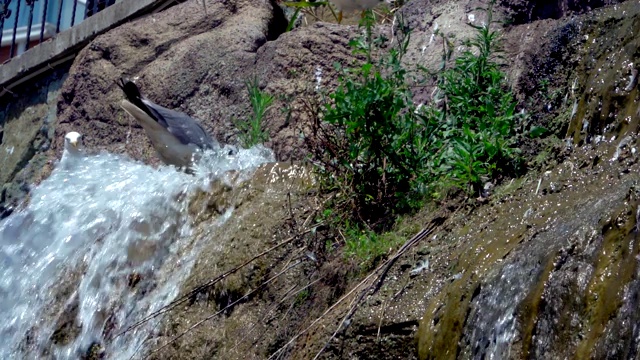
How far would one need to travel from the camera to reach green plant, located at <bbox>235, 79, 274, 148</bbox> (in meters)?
5.71

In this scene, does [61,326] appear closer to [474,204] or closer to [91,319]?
[91,319]

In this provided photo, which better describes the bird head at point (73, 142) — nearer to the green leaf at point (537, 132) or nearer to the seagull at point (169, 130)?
the seagull at point (169, 130)

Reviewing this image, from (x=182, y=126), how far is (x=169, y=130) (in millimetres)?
71

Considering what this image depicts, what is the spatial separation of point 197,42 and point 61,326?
2437 millimetres

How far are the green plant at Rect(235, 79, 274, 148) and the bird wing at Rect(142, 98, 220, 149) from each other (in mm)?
193

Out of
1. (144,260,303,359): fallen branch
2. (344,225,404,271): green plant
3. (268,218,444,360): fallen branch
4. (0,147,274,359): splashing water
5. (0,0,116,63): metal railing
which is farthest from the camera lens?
(0,0,116,63): metal railing

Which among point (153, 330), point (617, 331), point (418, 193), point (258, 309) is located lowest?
point (153, 330)

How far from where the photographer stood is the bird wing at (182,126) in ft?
19.6

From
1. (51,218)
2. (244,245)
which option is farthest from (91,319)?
(51,218)

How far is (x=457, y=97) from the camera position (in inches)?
169

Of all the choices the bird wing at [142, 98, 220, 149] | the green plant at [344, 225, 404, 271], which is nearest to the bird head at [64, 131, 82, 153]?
the bird wing at [142, 98, 220, 149]

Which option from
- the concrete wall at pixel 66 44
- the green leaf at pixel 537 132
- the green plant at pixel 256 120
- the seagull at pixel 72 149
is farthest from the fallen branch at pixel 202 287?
the concrete wall at pixel 66 44

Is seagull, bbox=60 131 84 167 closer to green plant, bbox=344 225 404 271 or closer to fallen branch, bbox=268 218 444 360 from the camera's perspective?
green plant, bbox=344 225 404 271

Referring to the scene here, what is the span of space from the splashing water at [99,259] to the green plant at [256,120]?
62 millimetres
